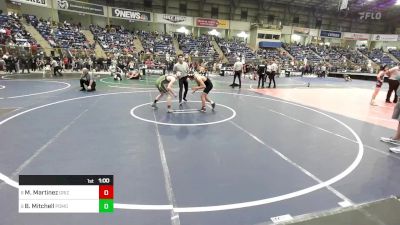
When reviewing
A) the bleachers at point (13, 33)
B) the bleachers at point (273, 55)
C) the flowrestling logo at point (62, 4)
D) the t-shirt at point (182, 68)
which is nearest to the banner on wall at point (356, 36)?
the bleachers at point (273, 55)

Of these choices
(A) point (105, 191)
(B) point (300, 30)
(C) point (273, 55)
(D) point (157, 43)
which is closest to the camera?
(A) point (105, 191)

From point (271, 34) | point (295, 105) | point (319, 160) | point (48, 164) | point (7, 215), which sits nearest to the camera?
point (7, 215)

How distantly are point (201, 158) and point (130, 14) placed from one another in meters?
31.9

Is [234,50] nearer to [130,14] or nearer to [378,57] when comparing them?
[130,14]

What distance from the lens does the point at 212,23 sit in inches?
1518

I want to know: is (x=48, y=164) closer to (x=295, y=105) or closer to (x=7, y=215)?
(x=7, y=215)

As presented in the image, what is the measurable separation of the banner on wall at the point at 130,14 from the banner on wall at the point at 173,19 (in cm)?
131

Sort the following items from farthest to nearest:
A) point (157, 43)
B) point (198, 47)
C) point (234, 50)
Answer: point (234, 50) → point (198, 47) → point (157, 43)

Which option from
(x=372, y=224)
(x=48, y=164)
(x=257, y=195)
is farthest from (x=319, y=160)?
(x=48, y=164)

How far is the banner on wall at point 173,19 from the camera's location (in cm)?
3519

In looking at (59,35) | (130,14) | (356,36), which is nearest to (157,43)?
(130,14)

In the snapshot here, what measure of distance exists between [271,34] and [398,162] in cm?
3901

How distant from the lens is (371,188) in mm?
3801

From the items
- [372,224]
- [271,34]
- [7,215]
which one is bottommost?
[7,215]
